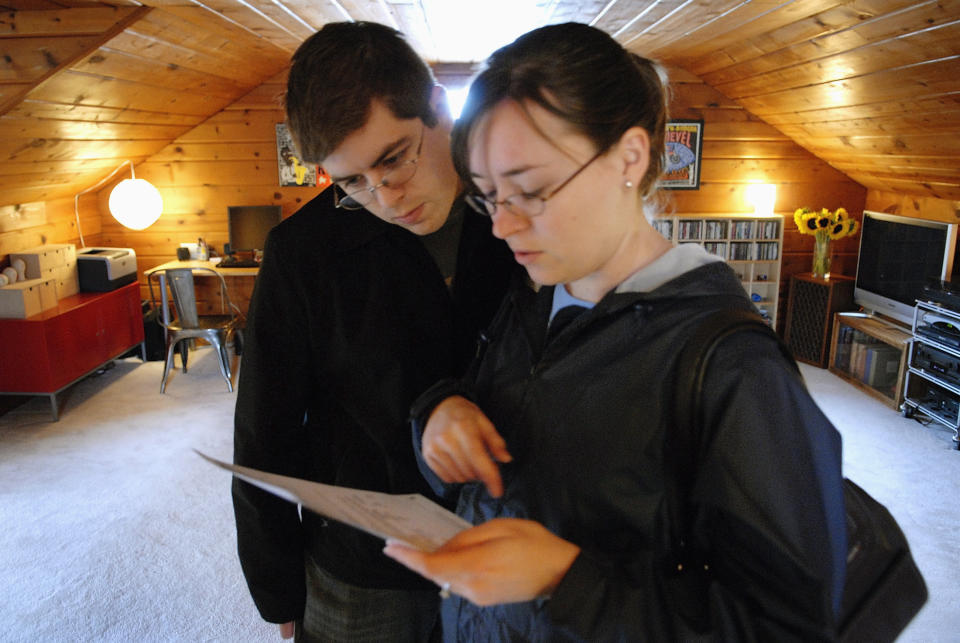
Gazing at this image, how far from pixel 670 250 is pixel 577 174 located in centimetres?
17

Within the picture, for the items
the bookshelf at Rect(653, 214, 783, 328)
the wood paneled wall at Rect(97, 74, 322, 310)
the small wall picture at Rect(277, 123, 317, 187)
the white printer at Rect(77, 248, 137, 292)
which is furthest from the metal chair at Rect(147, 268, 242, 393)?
the bookshelf at Rect(653, 214, 783, 328)

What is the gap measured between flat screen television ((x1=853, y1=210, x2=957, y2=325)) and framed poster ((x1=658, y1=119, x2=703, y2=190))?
4.56 feet

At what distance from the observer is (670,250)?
760 millimetres

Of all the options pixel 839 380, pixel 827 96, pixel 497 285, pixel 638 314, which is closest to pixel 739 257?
pixel 839 380

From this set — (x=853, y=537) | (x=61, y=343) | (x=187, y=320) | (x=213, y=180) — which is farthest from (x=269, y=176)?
(x=853, y=537)

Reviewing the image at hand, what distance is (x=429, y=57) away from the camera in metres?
4.90

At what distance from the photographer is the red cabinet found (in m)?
3.81

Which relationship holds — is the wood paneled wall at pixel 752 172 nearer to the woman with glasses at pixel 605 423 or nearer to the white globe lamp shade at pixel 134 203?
the white globe lamp shade at pixel 134 203

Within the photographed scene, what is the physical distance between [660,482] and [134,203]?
16.8 feet

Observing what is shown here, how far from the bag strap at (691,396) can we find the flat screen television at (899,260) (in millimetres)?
4125

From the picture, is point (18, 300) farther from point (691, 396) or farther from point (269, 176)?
point (691, 396)

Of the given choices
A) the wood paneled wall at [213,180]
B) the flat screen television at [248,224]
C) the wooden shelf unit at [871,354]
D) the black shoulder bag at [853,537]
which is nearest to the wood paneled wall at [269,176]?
the wood paneled wall at [213,180]

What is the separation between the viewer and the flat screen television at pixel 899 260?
3.91 meters

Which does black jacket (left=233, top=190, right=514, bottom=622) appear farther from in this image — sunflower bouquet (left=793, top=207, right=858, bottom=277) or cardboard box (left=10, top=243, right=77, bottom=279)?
sunflower bouquet (left=793, top=207, right=858, bottom=277)
